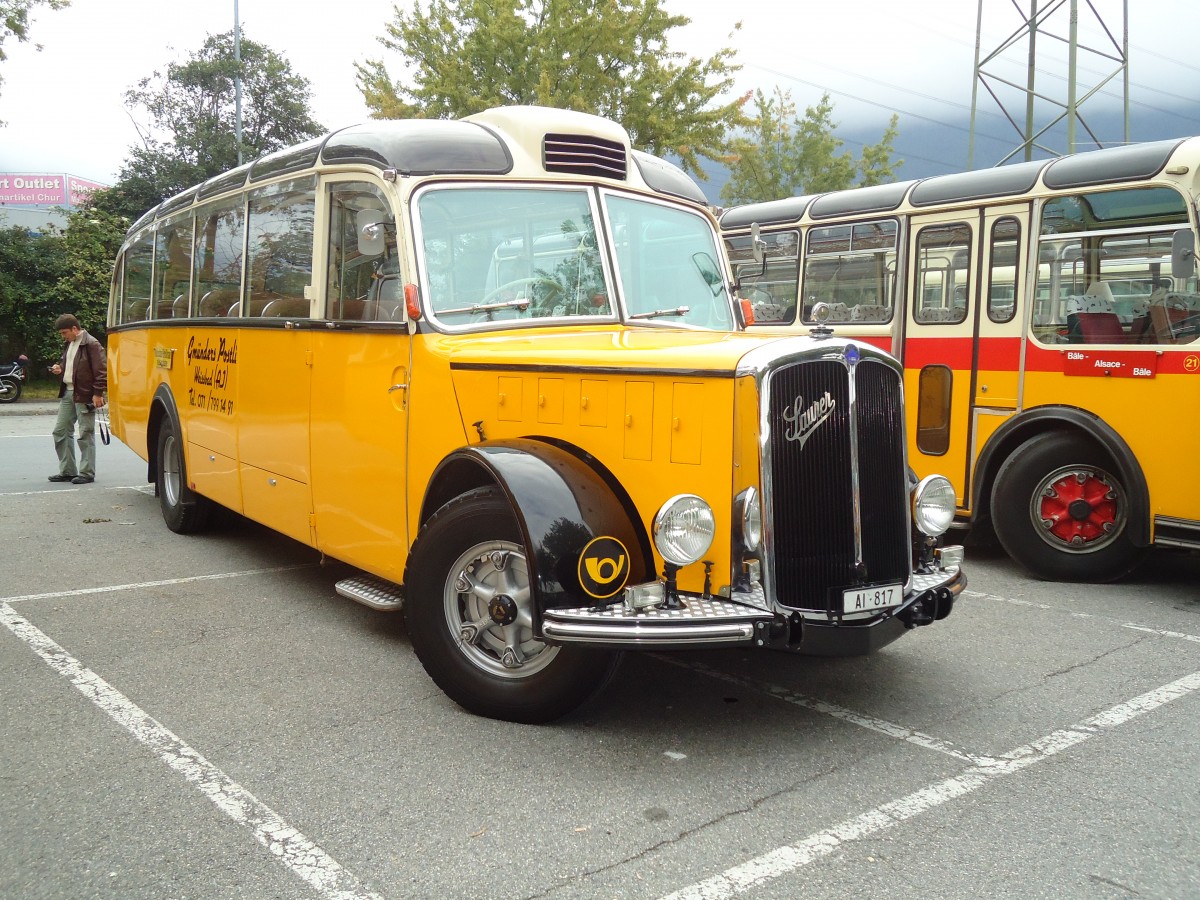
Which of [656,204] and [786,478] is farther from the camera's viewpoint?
[656,204]

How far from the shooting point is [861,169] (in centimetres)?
3266

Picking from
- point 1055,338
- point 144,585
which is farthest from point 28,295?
point 1055,338

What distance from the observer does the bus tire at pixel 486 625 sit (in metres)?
4.03

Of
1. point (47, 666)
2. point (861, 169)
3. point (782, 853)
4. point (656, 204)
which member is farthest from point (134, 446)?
point (861, 169)

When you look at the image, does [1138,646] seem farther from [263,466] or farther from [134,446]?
[134,446]

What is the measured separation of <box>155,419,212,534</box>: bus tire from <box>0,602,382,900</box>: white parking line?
2.92 metres

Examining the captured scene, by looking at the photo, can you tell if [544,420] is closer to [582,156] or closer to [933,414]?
[582,156]

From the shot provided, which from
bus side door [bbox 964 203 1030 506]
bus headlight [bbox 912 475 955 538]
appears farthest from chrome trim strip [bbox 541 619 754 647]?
bus side door [bbox 964 203 1030 506]

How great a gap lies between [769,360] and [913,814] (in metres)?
1.65

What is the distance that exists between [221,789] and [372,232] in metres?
2.58

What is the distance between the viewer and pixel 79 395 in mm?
10852

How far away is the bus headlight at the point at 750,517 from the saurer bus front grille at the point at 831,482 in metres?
0.06

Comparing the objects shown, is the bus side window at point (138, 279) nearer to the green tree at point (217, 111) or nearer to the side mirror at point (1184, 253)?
the side mirror at point (1184, 253)

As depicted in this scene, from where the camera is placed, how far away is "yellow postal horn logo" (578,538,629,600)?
12.5 feet
